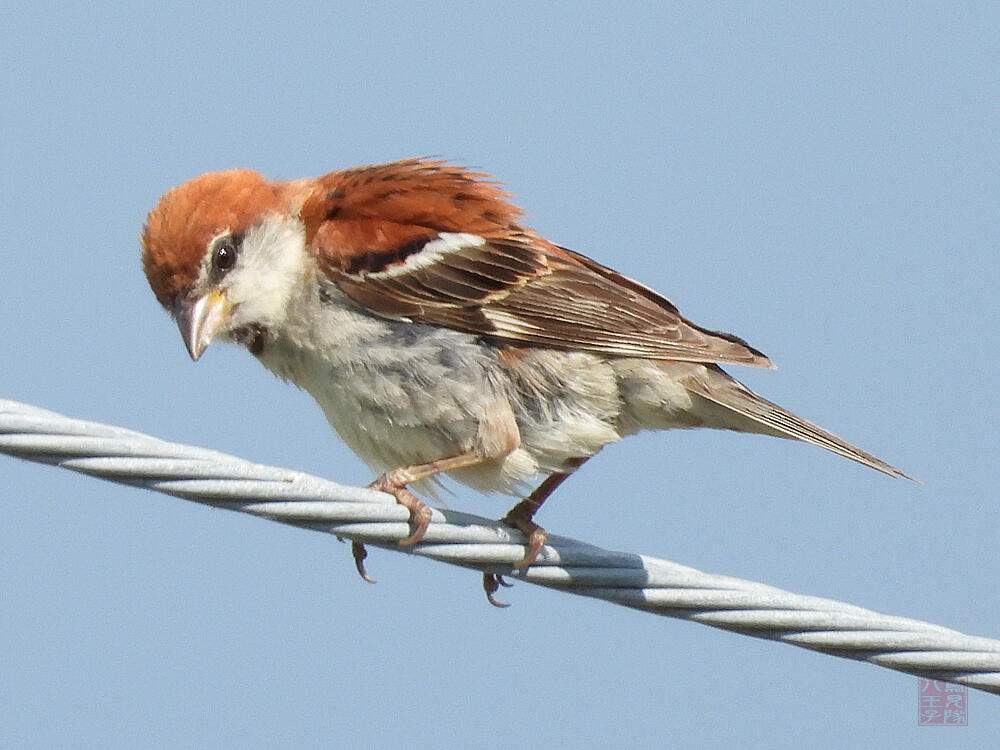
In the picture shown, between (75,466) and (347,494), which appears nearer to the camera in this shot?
(75,466)

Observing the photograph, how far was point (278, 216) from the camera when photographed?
20.3 feet

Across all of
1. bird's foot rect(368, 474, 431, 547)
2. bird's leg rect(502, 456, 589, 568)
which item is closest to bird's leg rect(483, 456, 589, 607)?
bird's leg rect(502, 456, 589, 568)

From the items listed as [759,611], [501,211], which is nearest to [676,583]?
[759,611]

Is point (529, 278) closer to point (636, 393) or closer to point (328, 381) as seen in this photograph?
point (636, 393)

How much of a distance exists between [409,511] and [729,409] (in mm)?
2462

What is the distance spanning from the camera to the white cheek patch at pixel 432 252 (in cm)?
Answer: 590

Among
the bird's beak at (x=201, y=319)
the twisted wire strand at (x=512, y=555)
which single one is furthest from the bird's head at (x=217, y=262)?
the twisted wire strand at (x=512, y=555)

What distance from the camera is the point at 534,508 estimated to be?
20.1 ft

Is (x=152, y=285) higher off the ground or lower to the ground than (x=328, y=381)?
higher

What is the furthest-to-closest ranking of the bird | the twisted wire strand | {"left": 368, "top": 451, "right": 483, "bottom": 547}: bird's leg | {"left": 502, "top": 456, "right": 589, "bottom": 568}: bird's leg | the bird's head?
the bird's head
the bird
{"left": 368, "top": 451, "right": 483, "bottom": 547}: bird's leg
{"left": 502, "top": 456, "right": 589, "bottom": 568}: bird's leg
the twisted wire strand

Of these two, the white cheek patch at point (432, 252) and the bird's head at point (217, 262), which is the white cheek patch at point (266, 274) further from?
the white cheek patch at point (432, 252)

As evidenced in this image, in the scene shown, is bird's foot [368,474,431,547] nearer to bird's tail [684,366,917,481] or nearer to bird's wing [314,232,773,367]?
bird's wing [314,232,773,367]

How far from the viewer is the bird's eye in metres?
5.92

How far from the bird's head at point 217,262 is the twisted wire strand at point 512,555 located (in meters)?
1.84
